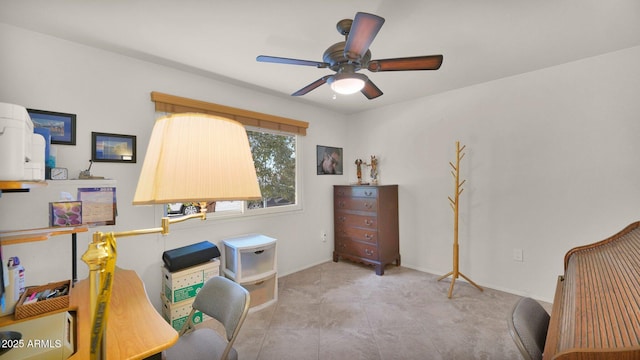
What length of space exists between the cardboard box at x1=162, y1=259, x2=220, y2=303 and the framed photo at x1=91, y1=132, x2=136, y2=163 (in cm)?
102

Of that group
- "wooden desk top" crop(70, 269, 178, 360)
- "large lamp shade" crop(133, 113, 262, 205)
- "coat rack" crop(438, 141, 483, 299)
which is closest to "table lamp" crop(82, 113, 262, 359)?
"large lamp shade" crop(133, 113, 262, 205)

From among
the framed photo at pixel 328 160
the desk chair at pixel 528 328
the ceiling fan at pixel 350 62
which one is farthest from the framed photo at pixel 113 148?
the desk chair at pixel 528 328

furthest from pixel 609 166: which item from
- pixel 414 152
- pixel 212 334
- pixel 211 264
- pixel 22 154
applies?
pixel 22 154

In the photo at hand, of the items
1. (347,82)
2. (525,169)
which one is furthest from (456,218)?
(347,82)

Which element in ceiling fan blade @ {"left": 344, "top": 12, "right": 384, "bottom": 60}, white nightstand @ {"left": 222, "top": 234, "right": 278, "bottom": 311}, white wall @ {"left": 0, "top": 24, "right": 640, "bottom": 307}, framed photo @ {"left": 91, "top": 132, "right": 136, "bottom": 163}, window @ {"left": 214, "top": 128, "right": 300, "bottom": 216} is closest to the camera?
ceiling fan blade @ {"left": 344, "top": 12, "right": 384, "bottom": 60}

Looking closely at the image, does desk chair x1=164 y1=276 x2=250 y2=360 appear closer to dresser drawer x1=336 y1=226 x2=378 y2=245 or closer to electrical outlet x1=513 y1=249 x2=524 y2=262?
dresser drawer x1=336 y1=226 x2=378 y2=245

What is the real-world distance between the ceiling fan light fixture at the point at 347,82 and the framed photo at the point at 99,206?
195 cm

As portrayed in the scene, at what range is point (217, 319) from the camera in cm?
132

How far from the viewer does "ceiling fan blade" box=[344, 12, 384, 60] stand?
3.72 ft

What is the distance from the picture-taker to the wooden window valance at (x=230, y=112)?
2.31 m

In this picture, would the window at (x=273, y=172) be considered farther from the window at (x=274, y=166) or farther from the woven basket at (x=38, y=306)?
the woven basket at (x=38, y=306)

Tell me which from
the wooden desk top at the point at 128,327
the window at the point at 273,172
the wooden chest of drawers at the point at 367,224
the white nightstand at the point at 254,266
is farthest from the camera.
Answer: the wooden chest of drawers at the point at 367,224

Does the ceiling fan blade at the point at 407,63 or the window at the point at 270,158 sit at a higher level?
the ceiling fan blade at the point at 407,63

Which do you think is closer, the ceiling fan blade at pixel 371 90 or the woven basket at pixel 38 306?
the woven basket at pixel 38 306
